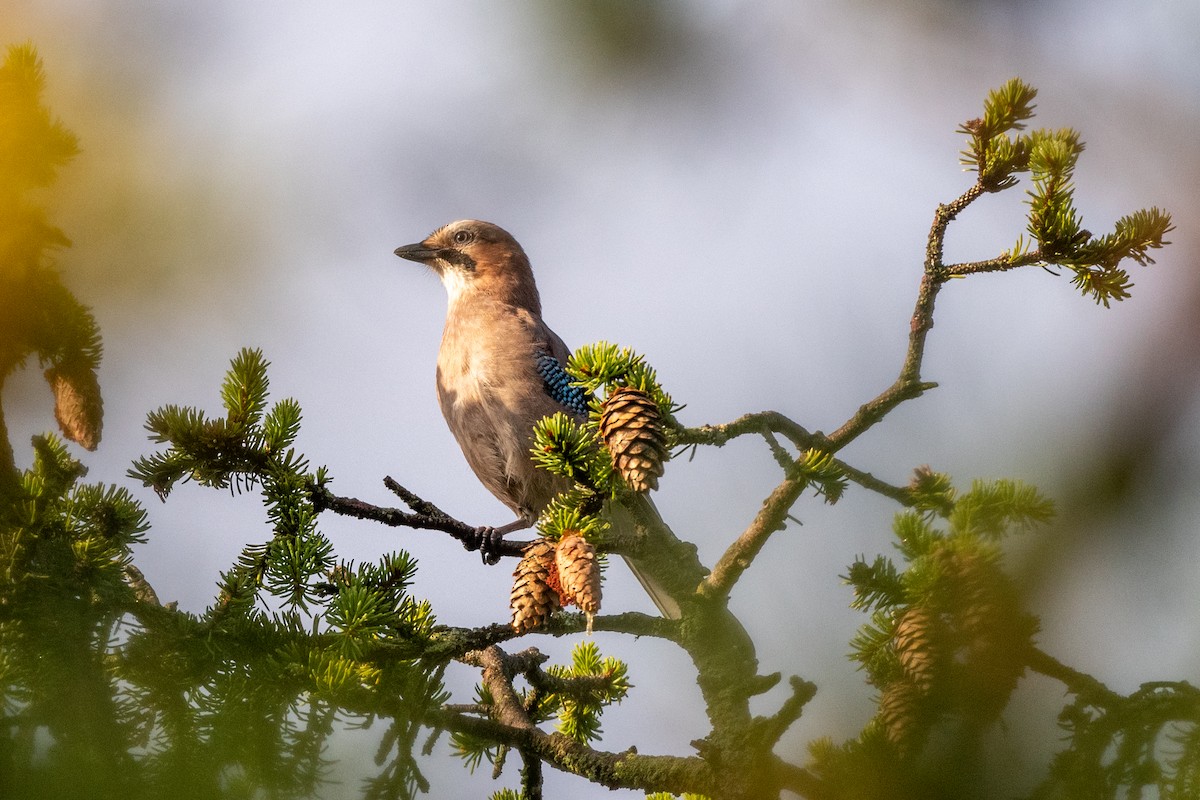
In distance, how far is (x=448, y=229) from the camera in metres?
6.68

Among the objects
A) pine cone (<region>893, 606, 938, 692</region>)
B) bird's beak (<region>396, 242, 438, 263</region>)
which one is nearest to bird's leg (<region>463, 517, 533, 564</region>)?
pine cone (<region>893, 606, 938, 692</region>)

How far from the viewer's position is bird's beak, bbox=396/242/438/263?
21.6ft

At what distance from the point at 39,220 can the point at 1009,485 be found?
1.58 metres

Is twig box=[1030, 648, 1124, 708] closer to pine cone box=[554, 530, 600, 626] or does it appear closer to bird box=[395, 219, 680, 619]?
pine cone box=[554, 530, 600, 626]

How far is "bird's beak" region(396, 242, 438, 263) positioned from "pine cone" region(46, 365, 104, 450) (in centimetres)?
421

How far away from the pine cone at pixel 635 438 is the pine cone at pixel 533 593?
0.34m

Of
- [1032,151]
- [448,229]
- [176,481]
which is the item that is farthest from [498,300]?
[1032,151]

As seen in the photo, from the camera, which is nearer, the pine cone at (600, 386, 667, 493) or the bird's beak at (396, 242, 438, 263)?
the pine cone at (600, 386, 667, 493)

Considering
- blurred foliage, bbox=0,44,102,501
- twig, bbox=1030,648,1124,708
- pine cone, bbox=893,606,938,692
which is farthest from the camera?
blurred foliage, bbox=0,44,102,501

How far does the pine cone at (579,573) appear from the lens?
244cm

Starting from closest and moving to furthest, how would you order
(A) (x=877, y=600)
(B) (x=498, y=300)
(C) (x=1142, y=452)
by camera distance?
(C) (x=1142, y=452)
(A) (x=877, y=600)
(B) (x=498, y=300)

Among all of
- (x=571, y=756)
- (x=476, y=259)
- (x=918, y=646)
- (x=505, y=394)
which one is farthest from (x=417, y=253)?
(x=918, y=646)

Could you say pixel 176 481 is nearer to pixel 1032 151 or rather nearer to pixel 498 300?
pixel 1032 151

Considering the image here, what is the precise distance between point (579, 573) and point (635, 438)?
361 millimetres
